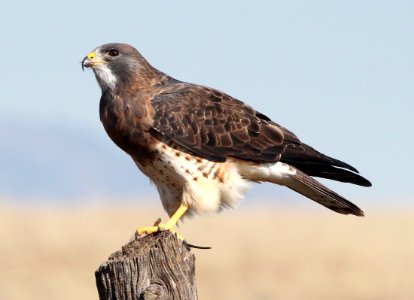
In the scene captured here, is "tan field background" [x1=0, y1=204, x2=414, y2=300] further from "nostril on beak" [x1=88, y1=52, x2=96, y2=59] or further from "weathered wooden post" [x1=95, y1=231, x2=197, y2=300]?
"weathered wooden post" [x1=95, y1=231, x2=197, y2=300]

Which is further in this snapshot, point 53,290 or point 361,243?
point 361,243

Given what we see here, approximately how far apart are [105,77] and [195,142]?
40.3 inches

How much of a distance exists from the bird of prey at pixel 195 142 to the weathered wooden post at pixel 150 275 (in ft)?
7.85

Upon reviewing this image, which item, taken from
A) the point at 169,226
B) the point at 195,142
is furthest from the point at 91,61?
the point at 169,226

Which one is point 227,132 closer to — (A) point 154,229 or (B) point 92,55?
(B) point 92,55

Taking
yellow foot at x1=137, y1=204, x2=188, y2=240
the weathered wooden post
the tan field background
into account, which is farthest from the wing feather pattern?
the tan field background

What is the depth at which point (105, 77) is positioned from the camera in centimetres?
1159

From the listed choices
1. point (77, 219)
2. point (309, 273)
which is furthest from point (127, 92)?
point (77, 219)

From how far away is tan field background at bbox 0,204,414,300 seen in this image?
21.5 meters

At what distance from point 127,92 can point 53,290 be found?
32.8 ft

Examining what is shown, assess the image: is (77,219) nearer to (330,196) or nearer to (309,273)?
(309,273)

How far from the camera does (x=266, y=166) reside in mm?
11703

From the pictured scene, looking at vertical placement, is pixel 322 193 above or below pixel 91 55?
below

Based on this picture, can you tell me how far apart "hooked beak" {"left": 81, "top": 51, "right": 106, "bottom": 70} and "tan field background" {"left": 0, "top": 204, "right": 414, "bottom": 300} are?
28.3ft
